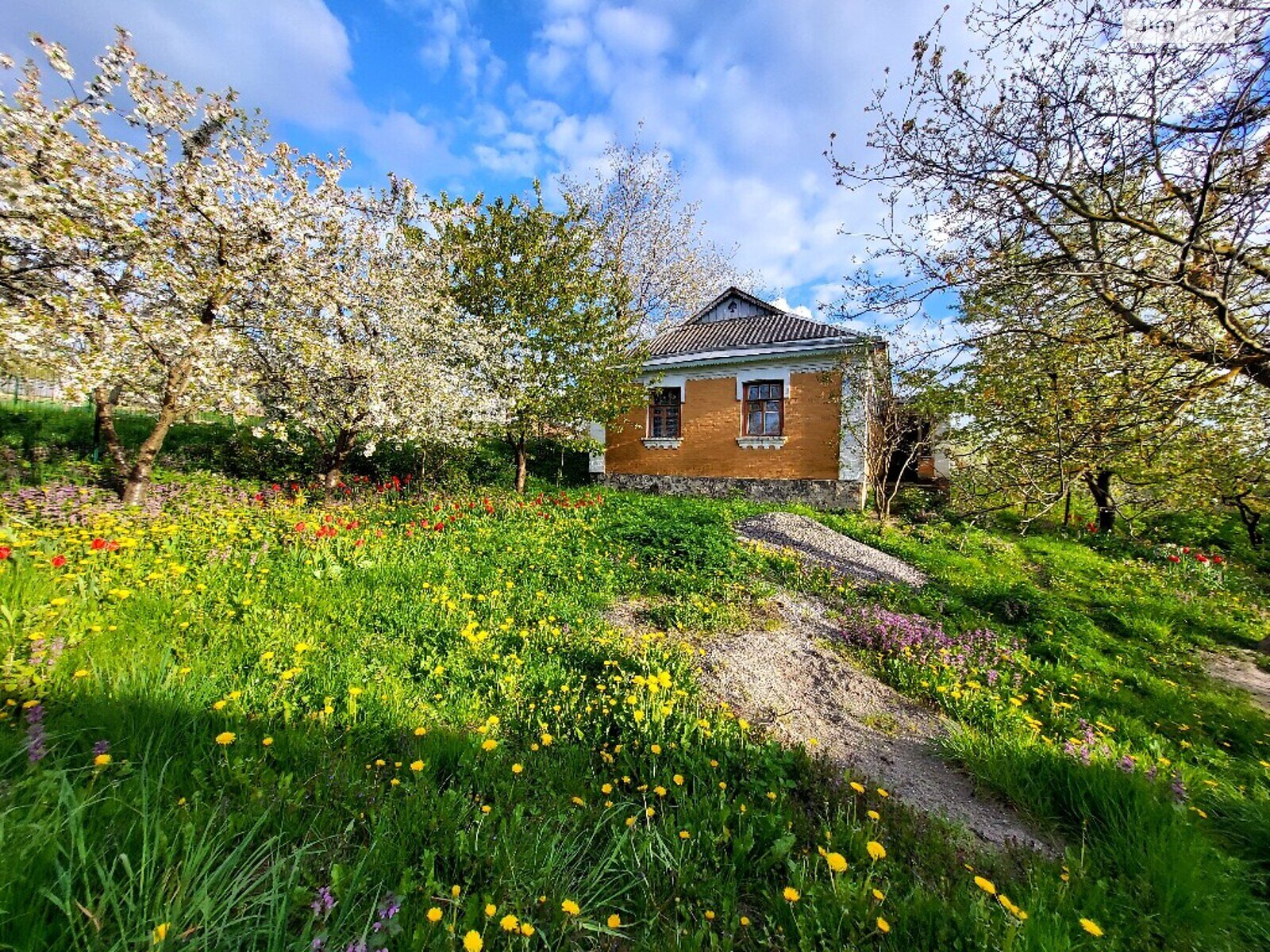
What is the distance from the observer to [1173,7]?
122 inches

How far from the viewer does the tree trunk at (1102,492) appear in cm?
660

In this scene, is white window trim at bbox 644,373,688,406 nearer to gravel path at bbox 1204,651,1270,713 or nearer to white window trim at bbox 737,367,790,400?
white window trim at bbox 737,367,790,400

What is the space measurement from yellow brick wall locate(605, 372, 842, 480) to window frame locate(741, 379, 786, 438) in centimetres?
15

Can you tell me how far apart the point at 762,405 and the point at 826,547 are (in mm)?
6287

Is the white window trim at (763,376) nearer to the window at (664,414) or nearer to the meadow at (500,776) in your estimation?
the window at (664,414)

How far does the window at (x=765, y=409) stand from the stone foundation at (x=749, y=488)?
1.52 meters

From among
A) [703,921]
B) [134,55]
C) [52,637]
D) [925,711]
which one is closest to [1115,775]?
[925,711]

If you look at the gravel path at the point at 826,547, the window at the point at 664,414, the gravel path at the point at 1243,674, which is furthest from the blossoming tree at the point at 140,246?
the gravel path at the point at 1243,674

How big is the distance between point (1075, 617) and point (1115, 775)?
4624 mm

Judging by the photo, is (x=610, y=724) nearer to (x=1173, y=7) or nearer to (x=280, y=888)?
(x=280, y=888)

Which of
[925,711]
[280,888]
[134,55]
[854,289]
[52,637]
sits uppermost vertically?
[134,55]

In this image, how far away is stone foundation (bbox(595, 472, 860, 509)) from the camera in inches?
505

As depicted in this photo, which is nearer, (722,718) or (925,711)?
(722,718)

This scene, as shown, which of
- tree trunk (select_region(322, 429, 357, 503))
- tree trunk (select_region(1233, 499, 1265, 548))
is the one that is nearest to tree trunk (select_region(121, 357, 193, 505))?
tree trunk (select_region(322, 429, 357, 503))
